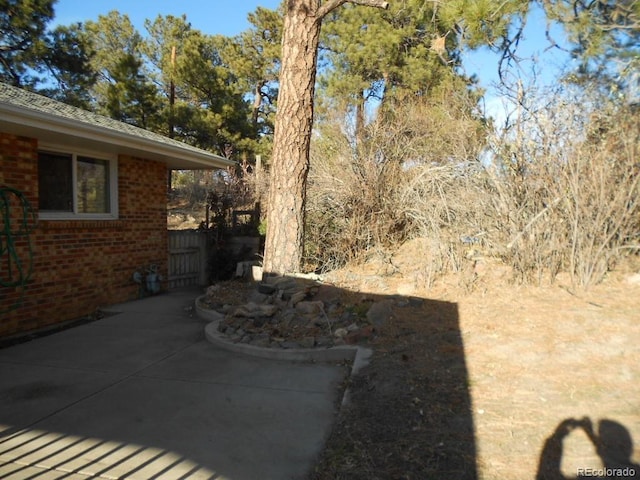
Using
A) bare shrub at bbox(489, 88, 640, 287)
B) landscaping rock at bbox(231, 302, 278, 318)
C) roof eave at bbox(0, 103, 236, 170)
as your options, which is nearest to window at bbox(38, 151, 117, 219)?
roof eave at bbox(0, 103, 236, 170)

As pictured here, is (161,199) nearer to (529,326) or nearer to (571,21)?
(529,326)

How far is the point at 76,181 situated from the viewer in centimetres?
682

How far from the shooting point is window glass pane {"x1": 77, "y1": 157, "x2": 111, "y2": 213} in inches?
274

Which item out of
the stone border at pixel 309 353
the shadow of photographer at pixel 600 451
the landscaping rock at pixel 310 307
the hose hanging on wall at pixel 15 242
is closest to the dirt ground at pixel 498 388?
the shadow of photographer at pixel 600 451

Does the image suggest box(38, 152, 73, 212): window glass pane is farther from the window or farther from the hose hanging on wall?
the hose hanging on wall

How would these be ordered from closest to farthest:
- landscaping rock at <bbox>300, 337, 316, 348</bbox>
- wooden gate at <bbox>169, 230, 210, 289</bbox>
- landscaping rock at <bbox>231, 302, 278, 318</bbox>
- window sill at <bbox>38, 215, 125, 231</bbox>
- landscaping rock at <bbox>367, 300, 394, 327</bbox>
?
landscaping rock at <bbox>300, 337, 316, 348</bbox>
landscaping rock at <bbox>367, 300, 394, 327</bbox>
landscaping rock at <bbox>231, 302, 278, 318</bbox>
window sill at <bbox>38, 215, 125, 231</bbox>
wooden gate at <bbox>169, 230, 210, 289</bbox>

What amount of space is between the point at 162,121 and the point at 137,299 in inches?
519

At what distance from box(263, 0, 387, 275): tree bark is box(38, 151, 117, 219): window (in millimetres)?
2875

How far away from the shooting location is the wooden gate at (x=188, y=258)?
9.36 meters

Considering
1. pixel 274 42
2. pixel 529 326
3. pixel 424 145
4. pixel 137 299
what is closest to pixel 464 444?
pixel 529 326

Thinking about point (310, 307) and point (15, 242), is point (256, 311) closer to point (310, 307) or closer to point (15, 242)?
point (310, 307)

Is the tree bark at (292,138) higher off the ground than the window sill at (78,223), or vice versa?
the tree bark at (292,138)

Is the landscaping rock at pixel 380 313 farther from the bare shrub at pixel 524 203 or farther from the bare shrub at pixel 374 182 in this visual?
the bare shrub at pixel 374 182

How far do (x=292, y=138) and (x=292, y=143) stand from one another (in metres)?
0.09
